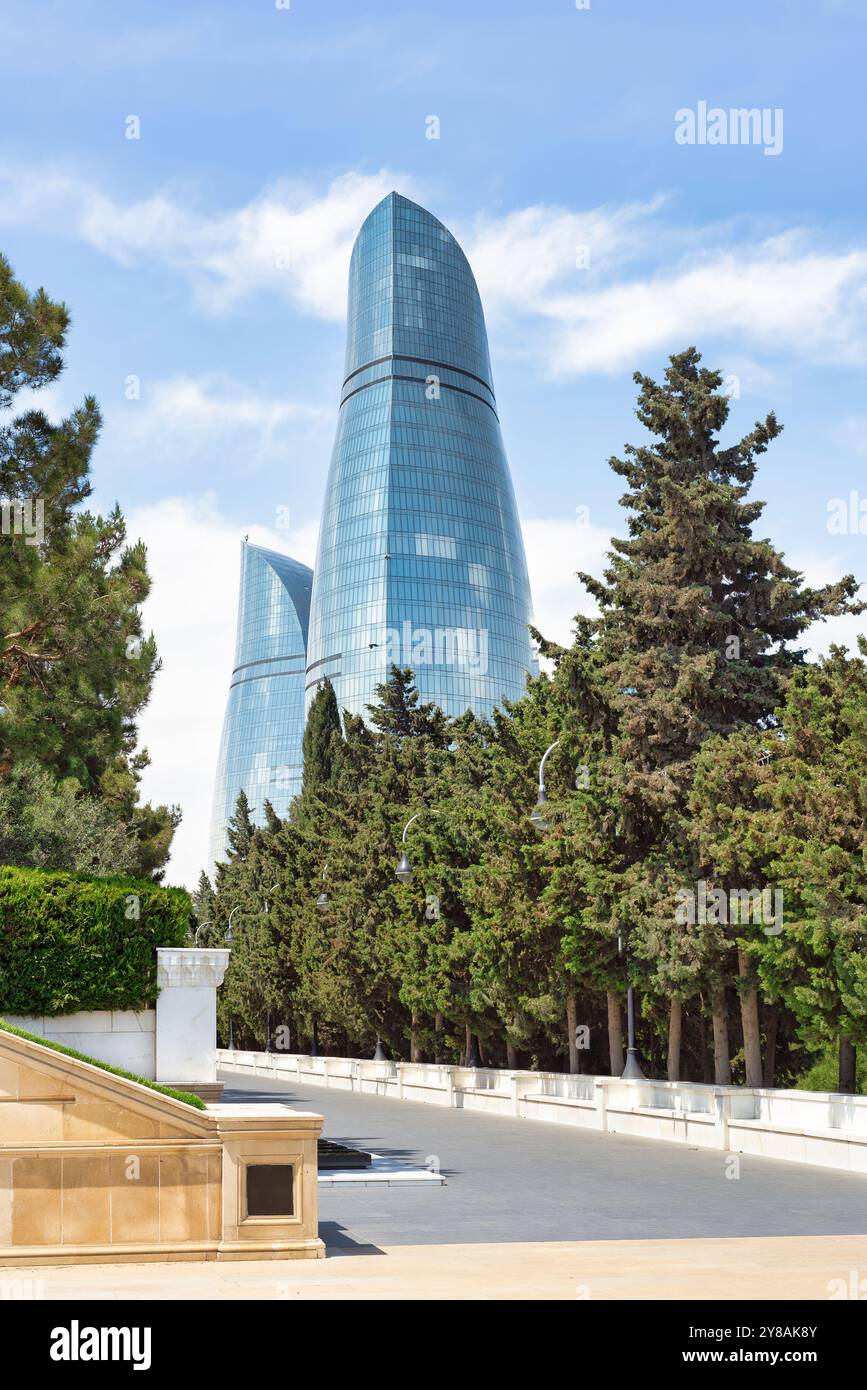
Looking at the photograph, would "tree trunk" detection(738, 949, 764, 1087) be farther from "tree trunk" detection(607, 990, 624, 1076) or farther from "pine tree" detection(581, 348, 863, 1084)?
"tree trunk" detection(607, 990, 624, 1076)

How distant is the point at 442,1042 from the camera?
4544 cm

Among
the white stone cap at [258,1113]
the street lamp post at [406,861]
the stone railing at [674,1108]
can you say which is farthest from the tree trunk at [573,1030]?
the white stone cap at [258,1113]

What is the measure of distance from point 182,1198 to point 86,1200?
2.59 feet

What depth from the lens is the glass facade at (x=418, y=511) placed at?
490 feet

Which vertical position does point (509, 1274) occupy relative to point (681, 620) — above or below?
below

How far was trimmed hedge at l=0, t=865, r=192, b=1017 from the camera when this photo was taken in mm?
18219

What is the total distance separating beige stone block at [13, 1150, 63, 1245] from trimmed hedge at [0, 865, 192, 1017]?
20.5ft

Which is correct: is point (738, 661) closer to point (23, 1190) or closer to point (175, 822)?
point (175, 822)

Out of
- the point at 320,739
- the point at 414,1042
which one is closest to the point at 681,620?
the point at 414,1042

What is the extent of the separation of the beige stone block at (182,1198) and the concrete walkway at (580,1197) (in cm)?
133

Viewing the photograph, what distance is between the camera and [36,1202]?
12.0 meters

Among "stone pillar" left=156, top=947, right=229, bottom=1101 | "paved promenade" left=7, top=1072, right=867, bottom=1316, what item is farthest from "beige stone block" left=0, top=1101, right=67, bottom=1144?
"stone pillar" left=156, top=947, right=229, bottom=1101

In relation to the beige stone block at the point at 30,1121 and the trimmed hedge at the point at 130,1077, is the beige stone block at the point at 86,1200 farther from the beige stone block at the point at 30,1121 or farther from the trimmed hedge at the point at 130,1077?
the trimmed hedge at the point at 130,1077

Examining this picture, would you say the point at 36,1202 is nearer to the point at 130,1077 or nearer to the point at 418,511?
the point at 130,1077
